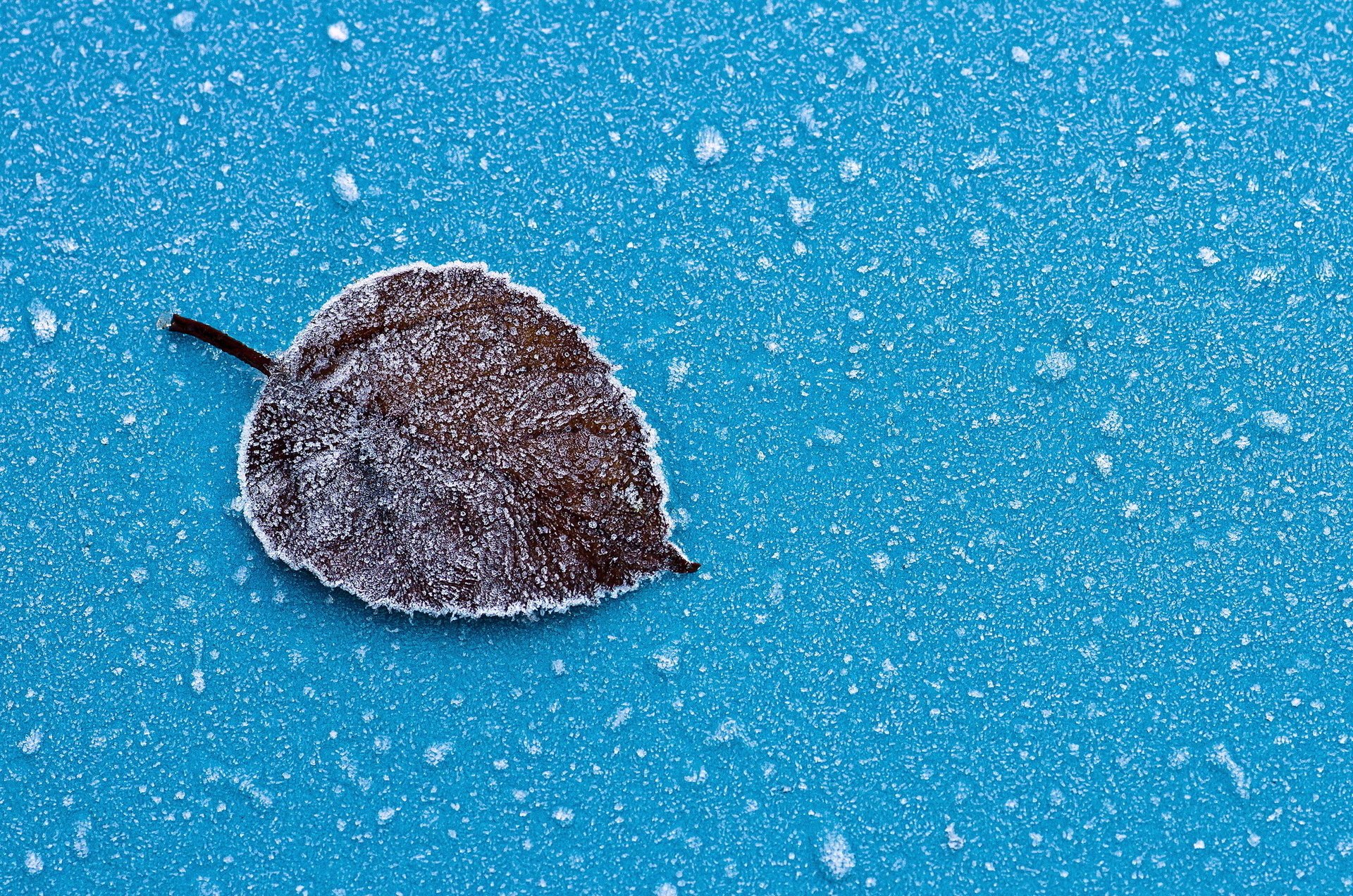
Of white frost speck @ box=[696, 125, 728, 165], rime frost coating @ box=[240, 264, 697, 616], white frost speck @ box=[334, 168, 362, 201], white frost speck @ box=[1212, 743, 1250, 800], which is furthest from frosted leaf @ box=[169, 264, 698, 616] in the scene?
white frost speck @ box=[1212, 743, 1250, 800]

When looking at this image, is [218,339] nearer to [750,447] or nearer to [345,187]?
[345,187]

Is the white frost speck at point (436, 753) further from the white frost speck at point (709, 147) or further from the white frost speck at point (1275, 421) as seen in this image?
the white frost speck at point (1275, 421)

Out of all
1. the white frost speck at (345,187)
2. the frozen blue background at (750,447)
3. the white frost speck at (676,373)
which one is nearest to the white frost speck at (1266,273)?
the frozen blue background at (750,447)

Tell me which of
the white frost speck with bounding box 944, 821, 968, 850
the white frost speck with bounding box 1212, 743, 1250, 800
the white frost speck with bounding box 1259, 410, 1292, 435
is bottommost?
the white frost speck with bounding box 944, 821, 968, 850

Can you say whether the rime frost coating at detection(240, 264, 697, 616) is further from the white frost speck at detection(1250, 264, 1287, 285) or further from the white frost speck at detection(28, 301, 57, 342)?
the white frost speck at detection(1250, 264, 1287, 285)

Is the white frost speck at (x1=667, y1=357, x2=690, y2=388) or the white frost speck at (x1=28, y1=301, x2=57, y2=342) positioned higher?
the white frost speck at (x1=667, y1=357, x2=690, y2=388)

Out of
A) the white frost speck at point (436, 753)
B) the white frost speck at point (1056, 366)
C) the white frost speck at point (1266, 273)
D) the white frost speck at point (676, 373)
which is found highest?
the white frost speck at point (1266, 273)

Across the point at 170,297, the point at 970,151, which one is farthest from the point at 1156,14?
the point at 170,297
